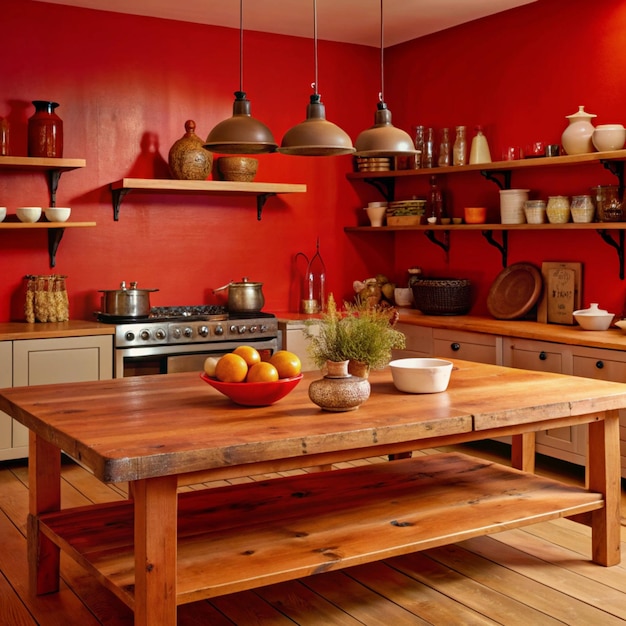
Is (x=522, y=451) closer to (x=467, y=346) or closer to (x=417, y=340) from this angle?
(x=467, y=346)

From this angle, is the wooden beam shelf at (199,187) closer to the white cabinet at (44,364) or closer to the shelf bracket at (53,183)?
the shelf bracket at (53,183)

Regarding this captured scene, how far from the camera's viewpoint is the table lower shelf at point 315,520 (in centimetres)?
284

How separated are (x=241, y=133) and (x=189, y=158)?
257 centimetres

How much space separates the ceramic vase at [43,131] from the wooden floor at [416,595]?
2541mm

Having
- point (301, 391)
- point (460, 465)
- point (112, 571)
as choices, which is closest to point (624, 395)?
point (460, 465)

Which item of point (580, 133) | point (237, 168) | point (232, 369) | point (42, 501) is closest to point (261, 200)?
point (237, 168)

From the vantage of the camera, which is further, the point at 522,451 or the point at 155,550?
the point at 522,451

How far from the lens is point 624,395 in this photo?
11.6ft

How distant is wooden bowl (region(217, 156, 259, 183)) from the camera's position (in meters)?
6.18

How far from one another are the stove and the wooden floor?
1.69 m

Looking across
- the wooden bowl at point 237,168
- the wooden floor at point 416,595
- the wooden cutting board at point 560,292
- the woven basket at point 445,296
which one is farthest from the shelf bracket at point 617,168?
the wooden bowl at point 237,168

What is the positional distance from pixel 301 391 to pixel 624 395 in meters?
1.30

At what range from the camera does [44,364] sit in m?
5.23

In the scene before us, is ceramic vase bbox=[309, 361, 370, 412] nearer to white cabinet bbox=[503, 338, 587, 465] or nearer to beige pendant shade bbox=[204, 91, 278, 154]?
beige pendant shade bbox=[204, 91, 278, 154]
